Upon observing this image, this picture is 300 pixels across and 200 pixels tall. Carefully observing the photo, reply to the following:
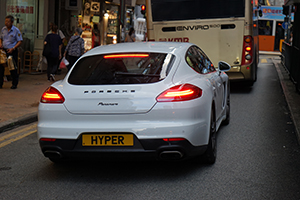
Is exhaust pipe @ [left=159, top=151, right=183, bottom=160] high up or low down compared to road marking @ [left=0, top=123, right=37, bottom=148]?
up

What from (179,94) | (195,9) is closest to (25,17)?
(195,9)

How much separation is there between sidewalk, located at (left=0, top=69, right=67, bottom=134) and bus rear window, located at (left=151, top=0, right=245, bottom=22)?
3798mm

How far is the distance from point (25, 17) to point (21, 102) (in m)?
7.96

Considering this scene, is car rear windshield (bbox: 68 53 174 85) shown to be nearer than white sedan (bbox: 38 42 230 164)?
No

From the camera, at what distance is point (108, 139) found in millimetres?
4539

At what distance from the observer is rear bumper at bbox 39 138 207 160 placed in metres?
4.51

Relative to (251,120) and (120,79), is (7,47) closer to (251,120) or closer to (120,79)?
(251,120)

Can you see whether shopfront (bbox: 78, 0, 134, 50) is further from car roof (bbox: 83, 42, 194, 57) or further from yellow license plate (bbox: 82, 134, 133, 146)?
yellow license plate (bbox: 82, 134, 133, 146)

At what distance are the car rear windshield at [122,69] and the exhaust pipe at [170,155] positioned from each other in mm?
731

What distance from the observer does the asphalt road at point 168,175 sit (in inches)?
169

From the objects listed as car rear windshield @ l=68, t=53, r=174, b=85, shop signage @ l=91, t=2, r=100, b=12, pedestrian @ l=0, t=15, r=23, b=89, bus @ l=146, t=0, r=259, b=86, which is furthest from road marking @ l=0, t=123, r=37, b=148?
shop signage @ l=91, t=2, r=100, b=12

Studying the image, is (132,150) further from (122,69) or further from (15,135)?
(15,135)

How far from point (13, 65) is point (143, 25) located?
29.4 metres

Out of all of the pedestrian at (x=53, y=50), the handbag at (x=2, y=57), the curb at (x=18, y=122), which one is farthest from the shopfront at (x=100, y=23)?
the curb at (x=18, y=122)
